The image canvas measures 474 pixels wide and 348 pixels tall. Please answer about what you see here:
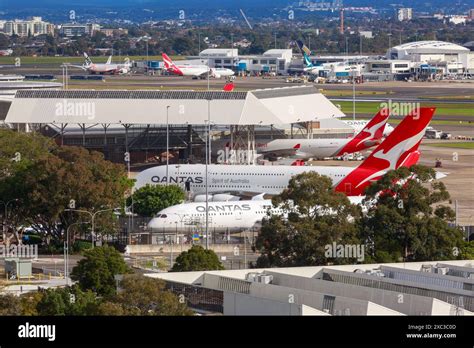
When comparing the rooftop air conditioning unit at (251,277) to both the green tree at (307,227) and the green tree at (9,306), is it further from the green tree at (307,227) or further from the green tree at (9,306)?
the green tree at (307,227)

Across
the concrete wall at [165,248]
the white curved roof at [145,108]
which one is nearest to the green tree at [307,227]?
the concrete wall at [165,248]

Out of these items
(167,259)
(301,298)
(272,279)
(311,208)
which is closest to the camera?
(301,298)

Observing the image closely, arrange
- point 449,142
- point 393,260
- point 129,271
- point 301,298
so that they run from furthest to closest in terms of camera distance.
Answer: point 449,142, point 393,260, point 129,271, point 301,298

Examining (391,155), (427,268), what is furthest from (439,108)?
(427,268)

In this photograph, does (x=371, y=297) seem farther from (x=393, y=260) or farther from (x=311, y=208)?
(x=311, y=208)

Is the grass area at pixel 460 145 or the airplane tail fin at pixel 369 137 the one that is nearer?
the airplane tail fin at pixel 369 137

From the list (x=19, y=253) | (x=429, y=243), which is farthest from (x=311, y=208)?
(x=19, y=253)

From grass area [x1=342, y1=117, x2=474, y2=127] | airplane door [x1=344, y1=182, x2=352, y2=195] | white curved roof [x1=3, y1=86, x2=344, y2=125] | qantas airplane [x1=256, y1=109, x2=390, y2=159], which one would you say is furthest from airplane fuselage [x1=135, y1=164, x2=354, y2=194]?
grass area [x1=342, y1=117, x2=474, y2=127]

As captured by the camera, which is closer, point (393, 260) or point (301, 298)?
point (301, 298)

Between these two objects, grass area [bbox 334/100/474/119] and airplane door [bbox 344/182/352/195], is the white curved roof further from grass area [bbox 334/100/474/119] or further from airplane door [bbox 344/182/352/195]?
grass area [bbox 334/100/474/119]
